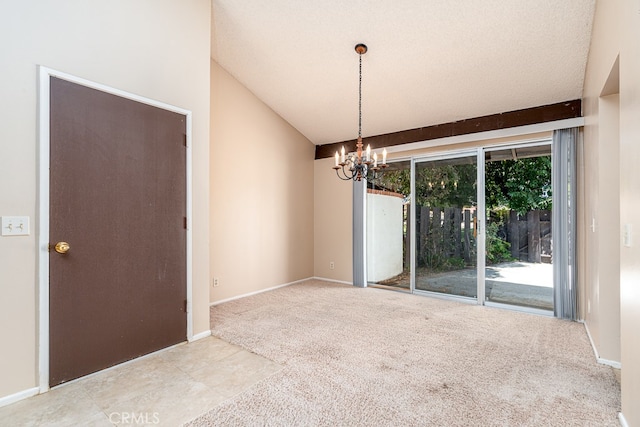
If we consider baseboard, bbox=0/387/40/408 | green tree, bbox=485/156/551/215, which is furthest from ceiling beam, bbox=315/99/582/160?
baseboard, bbox=0/387/40/408

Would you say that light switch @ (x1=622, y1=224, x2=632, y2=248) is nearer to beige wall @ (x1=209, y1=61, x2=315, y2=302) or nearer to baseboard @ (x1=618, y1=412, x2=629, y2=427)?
baseboard @ (x1=618, y1=412, x2=629, y2=427)

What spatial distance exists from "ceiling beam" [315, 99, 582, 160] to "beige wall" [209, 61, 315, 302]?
1.08 m

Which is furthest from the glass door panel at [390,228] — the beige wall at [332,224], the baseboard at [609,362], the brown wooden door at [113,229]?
the brown wooden door at [113,229]

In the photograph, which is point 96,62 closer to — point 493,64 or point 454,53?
point 454,53

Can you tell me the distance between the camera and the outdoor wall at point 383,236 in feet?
16.2

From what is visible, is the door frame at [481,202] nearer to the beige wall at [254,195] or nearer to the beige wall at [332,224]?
the beige wall at [332,224]

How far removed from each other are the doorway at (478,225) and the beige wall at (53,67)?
310cm

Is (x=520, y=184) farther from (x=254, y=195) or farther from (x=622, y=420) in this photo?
(x=254, y=195)

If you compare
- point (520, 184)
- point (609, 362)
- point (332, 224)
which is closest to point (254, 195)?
point (332, 224)

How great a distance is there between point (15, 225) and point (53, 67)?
1067 millimetres

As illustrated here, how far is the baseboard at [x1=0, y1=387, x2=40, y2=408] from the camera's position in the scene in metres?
1.91

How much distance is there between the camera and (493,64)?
317cm

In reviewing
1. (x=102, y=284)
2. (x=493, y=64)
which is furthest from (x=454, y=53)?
(x=102, y=284)

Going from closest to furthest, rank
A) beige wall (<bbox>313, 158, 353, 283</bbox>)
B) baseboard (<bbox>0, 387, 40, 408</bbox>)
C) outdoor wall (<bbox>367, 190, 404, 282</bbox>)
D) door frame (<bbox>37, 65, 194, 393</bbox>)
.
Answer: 1. baseboard (<bbox>0, 387, 40, 408</bbox>)
2. door frame (<bbox>37, 65, 194, 393</bbox>)
3. outdoor wall (<bbox>367, 190, 404, 282</bbox>)
4. beige wall (<bbox>313, 158, 353, 283</bbox>)
